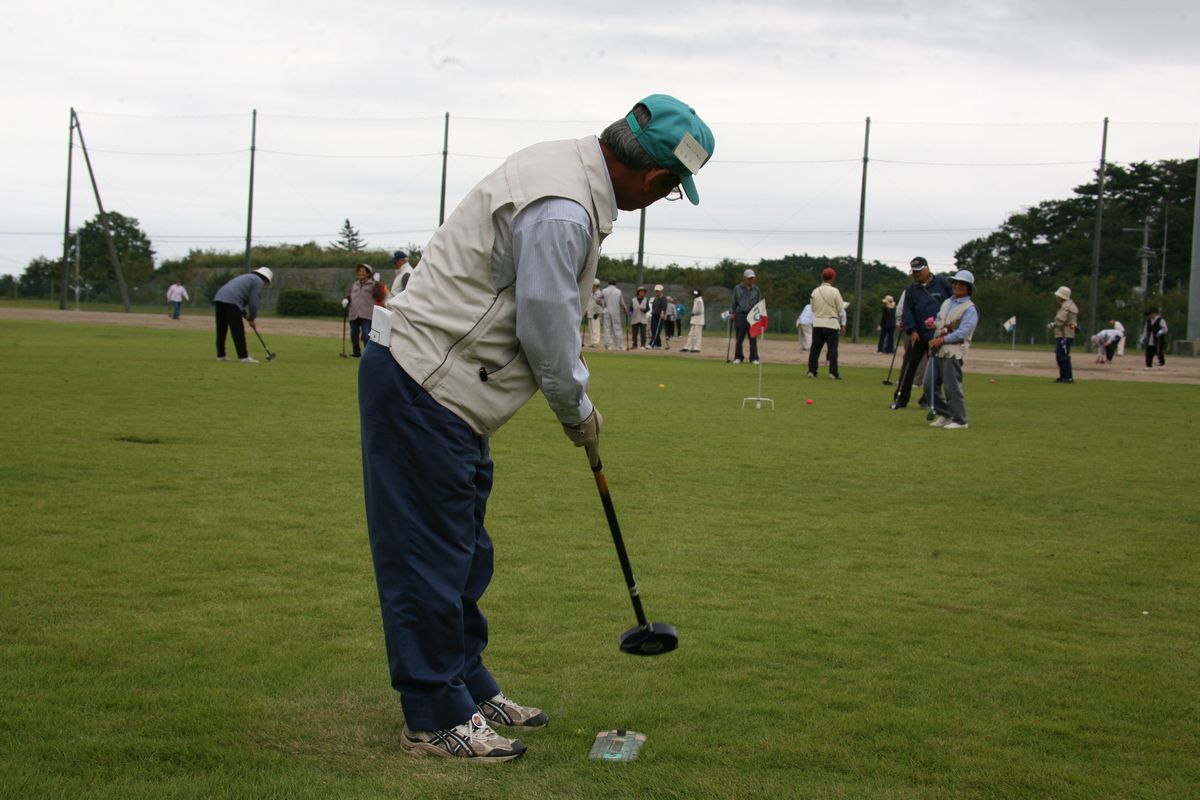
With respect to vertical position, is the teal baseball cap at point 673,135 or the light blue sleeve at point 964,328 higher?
the teal baseball cap at point 673,135

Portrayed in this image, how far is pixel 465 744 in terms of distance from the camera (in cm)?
375

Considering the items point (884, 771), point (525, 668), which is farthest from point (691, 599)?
point (884, 771)

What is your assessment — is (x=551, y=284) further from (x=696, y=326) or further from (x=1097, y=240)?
(x=1097, y=240)

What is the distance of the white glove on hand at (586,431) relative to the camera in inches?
150

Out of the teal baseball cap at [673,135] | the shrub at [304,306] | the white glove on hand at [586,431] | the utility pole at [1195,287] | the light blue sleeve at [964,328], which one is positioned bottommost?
the white glove on hand at [586,431]

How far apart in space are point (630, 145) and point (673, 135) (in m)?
0.14

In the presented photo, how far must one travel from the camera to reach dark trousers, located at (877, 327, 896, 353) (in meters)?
36.1

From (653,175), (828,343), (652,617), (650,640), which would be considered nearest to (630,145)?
(653,175)

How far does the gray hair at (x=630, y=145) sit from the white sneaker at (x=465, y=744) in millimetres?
1798

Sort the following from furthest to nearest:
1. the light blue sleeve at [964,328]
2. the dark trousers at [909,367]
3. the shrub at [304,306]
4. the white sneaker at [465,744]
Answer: the shrub at [304,306] → the dark trousers at [909,367] → the light blue sleeve at [964,328] → the white sneaker at [465,744]

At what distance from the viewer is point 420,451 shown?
12.0 feet

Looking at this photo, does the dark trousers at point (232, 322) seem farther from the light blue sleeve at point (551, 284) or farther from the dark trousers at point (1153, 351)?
the dark trousers at point (1153, 351)

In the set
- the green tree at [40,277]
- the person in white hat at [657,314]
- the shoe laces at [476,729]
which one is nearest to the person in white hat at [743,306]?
the person in white hat at [657,314]

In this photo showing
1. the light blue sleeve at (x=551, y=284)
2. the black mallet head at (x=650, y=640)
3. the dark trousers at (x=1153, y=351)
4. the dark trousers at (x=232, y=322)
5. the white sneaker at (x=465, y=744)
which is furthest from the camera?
the dark trousers at (x=1153, y=351)
